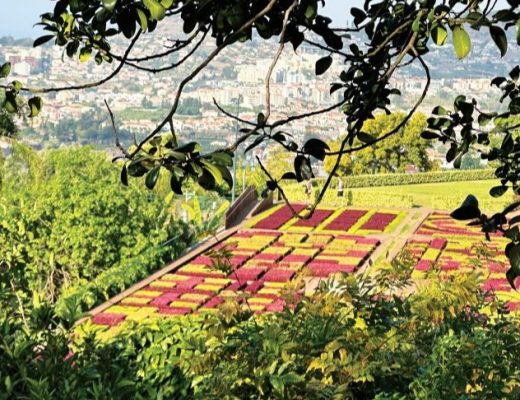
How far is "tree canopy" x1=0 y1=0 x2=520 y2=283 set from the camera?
→ 191 centimetres

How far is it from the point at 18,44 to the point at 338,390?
173209mm

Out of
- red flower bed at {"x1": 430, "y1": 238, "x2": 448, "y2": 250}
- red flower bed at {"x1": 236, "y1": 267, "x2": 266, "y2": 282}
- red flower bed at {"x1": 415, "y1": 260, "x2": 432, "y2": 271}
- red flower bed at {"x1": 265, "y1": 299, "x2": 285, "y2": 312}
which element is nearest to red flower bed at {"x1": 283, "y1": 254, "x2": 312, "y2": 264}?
red flower bed at {"x1": 236, "y1": 267, "x2": 266, "y2": 282}

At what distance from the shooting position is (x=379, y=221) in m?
28.4

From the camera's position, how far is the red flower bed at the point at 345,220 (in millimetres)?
27312

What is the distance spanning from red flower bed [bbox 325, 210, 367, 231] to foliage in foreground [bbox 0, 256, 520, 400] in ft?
70.0

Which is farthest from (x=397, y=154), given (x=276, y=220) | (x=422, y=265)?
(x=422, y=265)

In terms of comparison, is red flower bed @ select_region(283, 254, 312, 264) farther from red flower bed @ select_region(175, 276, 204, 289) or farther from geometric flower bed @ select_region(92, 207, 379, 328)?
red flower bed @ select_region(175, 276, 204, 289)

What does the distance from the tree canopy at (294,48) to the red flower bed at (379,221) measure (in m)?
24.2

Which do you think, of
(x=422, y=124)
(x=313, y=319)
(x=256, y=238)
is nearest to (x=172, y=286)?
(x=256, y=238)

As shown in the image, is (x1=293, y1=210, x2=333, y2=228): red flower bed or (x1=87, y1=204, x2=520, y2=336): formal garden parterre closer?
(x1=87, y1=204, x2=520, y2=336): formal garden parterre

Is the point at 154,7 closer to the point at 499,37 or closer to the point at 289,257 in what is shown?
the point at 499,37

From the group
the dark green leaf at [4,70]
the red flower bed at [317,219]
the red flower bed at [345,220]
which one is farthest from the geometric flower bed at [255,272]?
the dark green leaf at [4,70]

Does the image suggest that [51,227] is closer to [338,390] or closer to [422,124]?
[338,390]

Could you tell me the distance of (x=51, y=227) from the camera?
69.2ft
